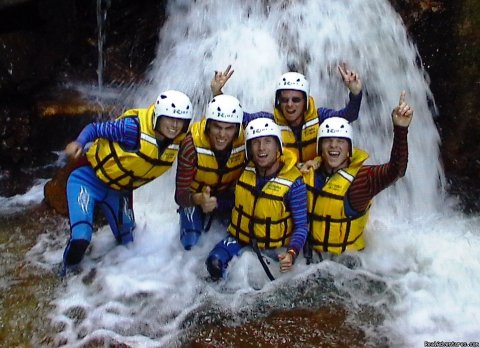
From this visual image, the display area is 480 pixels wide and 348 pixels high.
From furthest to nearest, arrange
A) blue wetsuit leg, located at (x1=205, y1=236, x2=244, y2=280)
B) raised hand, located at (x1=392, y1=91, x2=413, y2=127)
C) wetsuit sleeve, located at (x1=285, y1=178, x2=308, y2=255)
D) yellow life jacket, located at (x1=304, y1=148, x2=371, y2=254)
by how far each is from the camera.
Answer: blue wetsuit leg, located at (x1=205, y1=236, x2=244, y2=280) < yellow life jacket, located at (x1=304, y1=148, x2=371, y2=254) < wetsuit sleeve, located at (x1=285, y1=178, x2=308, y2=255) < raised hand, located at (x1=392, y1=91, x2=413, y2=127)

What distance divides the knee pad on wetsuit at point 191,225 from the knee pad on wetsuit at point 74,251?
93cm

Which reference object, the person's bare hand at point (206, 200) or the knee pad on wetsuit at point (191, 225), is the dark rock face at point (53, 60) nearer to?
the knee pad on wetsuit at point (191, 225)

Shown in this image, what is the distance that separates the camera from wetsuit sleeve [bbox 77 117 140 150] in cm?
482

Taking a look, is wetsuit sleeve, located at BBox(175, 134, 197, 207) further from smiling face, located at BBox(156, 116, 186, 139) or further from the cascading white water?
the cascading white water

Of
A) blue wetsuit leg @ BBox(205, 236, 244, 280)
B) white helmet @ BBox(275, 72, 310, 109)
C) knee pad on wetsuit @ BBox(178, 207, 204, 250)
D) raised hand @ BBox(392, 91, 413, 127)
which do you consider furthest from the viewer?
knee pad on wetsuit @ BBox(178, 207, 204, 250)

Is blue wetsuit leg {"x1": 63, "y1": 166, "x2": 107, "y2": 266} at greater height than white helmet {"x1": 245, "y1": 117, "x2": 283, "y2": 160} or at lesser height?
lesser

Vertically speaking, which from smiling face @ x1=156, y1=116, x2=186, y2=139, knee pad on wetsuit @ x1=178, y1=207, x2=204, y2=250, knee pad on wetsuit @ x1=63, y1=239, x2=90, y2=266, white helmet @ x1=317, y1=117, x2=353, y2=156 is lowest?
knee pad on wetsuit @ x1=63, y1=239, x2=90, y2=266

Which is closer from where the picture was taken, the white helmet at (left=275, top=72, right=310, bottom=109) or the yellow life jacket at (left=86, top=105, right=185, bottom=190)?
the yellow life jacket at (left=86, top=105, right=185, bottom=190)

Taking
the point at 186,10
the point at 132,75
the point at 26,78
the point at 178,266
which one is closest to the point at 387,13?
the point at 186,10

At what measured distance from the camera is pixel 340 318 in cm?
448

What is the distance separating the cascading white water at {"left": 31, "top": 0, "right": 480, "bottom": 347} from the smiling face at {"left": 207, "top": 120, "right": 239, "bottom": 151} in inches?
41.7

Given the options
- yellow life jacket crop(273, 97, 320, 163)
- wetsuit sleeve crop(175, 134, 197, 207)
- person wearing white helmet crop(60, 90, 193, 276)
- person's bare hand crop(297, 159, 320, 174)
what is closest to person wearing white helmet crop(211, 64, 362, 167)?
yellow life jacket crop(273, 97, 320, 163)

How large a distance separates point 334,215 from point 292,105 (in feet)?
3.42

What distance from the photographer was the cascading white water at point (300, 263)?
4.59 m
